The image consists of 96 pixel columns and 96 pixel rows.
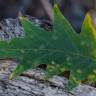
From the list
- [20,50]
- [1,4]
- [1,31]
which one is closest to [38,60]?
[20,50]

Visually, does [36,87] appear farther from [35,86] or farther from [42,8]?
[42,8]

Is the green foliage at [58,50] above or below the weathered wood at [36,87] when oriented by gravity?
above

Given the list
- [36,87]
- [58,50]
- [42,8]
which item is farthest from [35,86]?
[42,8]

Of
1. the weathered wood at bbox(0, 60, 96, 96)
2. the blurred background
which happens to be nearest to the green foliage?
the weathered wood at bbox(0, 60, 96, 96)

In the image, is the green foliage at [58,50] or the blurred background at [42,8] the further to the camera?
the blurred background at [42,8]

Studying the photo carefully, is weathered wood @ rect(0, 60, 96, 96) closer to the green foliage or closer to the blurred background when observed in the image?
the green foliage

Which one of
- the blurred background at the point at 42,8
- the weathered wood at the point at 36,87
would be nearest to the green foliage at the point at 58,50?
the weathered wood at the point at 36,87

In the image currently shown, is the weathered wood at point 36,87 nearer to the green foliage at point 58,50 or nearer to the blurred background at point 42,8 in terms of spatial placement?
the green foliage at point 58,50
